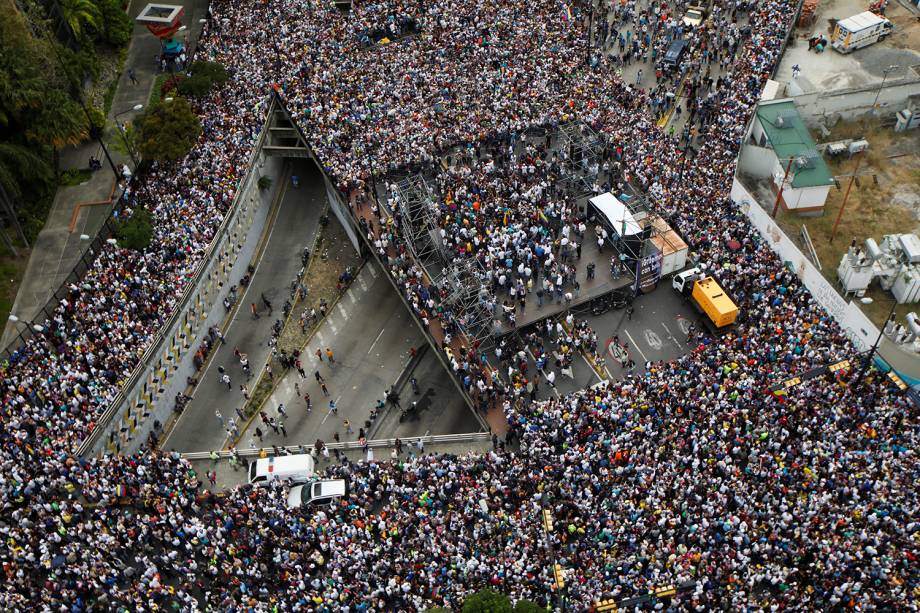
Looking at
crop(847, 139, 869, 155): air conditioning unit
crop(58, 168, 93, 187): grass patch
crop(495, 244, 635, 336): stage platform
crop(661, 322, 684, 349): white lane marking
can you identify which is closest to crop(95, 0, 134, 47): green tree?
crop(58, 168, 93, 187): grass patch

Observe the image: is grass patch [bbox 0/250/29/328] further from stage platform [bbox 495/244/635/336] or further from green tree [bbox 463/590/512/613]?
green tree [bbox 463/590/512/613]

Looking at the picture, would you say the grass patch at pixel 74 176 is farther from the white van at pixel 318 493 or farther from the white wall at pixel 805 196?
the white wall at pixel 805 196

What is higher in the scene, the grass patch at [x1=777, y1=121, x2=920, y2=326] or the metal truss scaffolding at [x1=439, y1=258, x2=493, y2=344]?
the metal truss scaffolding at [x1=439, y1=258, x2=493, y2=344]

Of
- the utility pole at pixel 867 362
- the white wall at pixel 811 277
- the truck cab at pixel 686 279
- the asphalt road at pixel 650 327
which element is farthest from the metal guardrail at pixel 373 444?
the white wall at pixel 811 277

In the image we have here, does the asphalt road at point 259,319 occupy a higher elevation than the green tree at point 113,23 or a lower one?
lower

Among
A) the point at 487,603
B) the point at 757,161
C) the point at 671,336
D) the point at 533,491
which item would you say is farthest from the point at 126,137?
the point at 487,603
